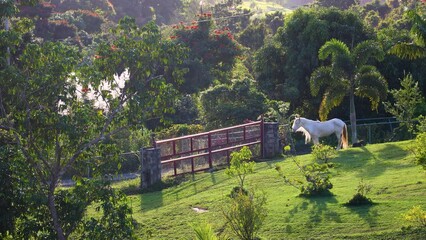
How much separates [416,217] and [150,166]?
996cm

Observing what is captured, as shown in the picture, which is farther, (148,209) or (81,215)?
(148,209)

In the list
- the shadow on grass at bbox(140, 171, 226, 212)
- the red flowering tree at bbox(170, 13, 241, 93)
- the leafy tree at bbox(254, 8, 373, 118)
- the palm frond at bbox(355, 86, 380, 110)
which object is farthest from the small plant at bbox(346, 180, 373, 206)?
the red flowering tree at bbox(170, 13, 241, 93)

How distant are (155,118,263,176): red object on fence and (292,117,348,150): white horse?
127 cm

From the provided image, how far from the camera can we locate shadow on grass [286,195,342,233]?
16.0 meters

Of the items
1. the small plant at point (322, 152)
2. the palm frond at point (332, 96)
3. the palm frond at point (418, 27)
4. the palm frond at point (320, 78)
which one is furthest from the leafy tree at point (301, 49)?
the small plant at point (322, 152)

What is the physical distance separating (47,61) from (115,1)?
184ft

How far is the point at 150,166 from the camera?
22.7 metres

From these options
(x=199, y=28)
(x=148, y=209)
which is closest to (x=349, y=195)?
(x=148, y=209)

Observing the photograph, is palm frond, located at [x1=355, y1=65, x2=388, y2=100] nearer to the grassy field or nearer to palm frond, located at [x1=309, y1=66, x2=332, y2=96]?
palm frond, located at [x1=309, y1=66, x2=332, y2=96]

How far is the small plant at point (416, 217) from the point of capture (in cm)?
1430

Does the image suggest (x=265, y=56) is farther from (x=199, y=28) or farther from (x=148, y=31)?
(x=148, y=31)

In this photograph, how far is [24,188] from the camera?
13.1 metres

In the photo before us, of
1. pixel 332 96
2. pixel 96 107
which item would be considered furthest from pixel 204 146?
pixel 96 107

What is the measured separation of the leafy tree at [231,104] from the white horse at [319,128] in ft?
13.9
